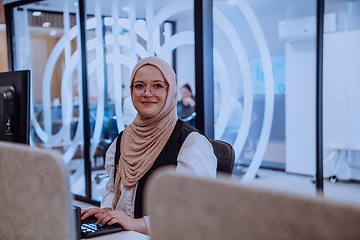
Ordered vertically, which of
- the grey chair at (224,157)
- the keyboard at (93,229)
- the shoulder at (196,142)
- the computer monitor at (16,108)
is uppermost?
the computer monitor at (16,108)

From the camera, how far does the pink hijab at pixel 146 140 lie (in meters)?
1.62

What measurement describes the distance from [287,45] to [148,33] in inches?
Answer: 49.4

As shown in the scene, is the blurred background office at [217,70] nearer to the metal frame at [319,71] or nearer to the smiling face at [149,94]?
the metal frame at [319,71]

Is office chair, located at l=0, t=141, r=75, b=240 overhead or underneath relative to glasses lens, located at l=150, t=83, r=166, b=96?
underneath

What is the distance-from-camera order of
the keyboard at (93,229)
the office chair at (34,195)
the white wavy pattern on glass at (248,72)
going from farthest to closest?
the white wavy pattern on glass at (248,72) < the keyboard at (93,229) < the office chair at (34,195)

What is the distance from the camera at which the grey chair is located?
1.66 metres

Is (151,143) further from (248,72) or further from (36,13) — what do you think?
(36,13)

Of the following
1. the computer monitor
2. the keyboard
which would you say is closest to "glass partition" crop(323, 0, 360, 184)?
the keyboard

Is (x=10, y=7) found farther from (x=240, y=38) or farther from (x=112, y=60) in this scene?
(x=240, y=38)

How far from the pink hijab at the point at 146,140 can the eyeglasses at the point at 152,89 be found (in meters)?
0.04

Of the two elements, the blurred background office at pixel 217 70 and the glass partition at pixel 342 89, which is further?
the glass partition at pixel 342 89

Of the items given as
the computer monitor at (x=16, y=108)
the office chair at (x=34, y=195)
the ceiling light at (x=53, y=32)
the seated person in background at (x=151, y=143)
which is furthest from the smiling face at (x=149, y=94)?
the ceiling light at (x=53, y=32)

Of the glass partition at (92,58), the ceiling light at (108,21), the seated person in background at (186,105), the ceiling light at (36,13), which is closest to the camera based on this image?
the glass partition at (92,58)

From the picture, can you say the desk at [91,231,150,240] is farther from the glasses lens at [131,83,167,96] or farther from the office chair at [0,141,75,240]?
the glasses lens at [131,83,167,96]
